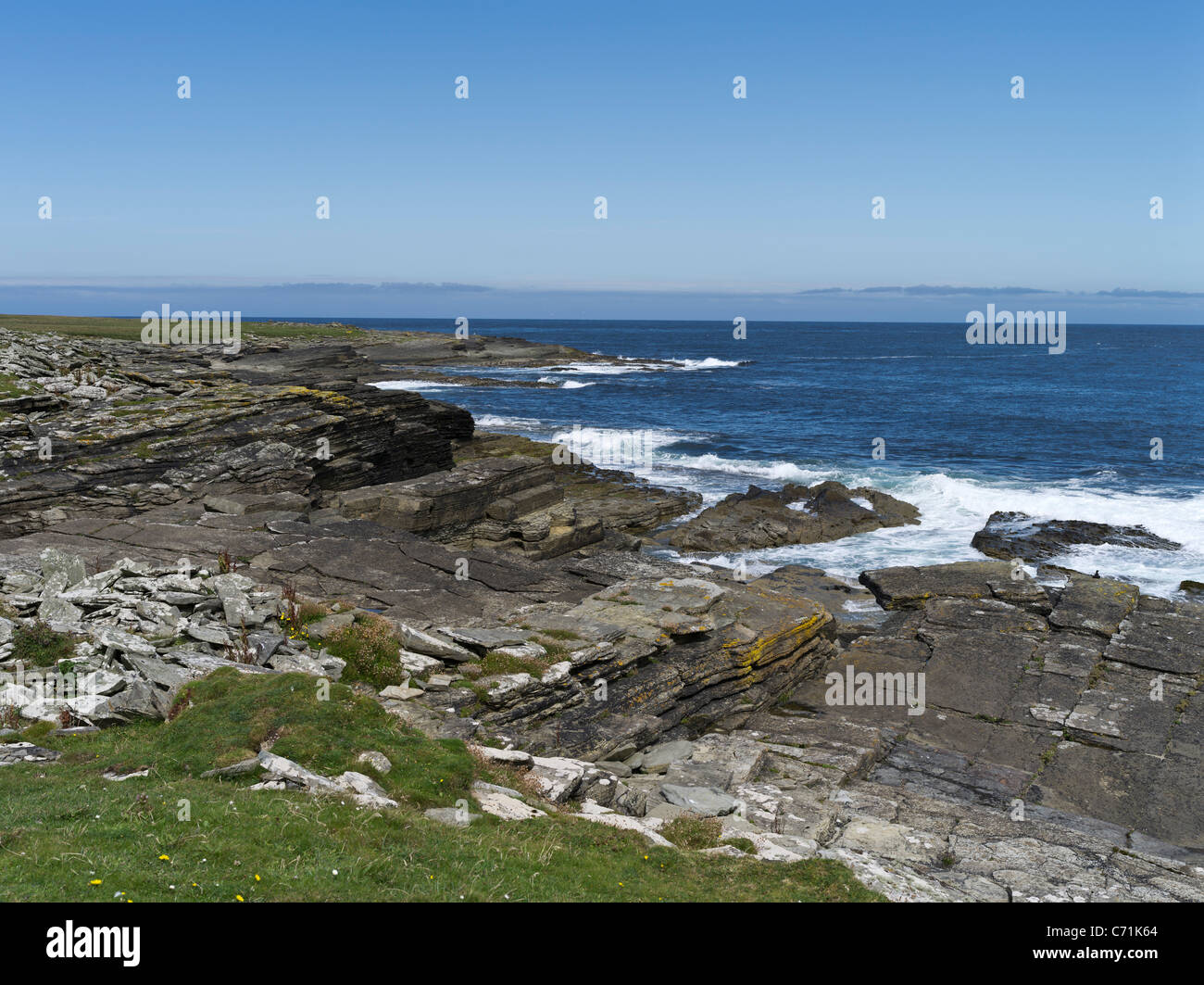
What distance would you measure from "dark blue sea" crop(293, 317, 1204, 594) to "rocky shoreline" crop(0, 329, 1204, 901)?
838cm

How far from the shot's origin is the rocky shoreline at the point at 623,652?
12.2 metres

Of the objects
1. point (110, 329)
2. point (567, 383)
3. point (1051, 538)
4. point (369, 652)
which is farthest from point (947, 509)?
point (110, 329)

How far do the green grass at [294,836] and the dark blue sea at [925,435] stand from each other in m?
22.2

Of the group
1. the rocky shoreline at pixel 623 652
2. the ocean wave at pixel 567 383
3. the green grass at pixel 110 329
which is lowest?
the rocky shoreline at pixel 623 652

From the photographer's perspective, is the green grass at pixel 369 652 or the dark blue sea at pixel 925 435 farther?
the dark blue sea at pixel 925 435

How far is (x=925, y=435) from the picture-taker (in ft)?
205

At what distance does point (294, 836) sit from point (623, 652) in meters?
8.96

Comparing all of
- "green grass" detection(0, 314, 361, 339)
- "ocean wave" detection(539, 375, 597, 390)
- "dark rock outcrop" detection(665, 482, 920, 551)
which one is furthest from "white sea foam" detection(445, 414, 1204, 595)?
"green grass" detection(0, 314, 361, 339)

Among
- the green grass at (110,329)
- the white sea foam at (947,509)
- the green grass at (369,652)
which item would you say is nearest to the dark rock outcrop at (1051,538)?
the white sea foam at (947,509)

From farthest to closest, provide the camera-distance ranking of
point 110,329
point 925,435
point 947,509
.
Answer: point 110,329
point 925,435
point 947,509

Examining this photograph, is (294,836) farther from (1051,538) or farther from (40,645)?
(1051,538)

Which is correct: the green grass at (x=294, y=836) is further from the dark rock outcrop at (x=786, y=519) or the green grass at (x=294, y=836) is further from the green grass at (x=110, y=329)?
the green grass at (x=110, y=329)

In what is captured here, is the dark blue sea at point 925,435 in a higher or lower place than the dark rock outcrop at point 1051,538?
higher
